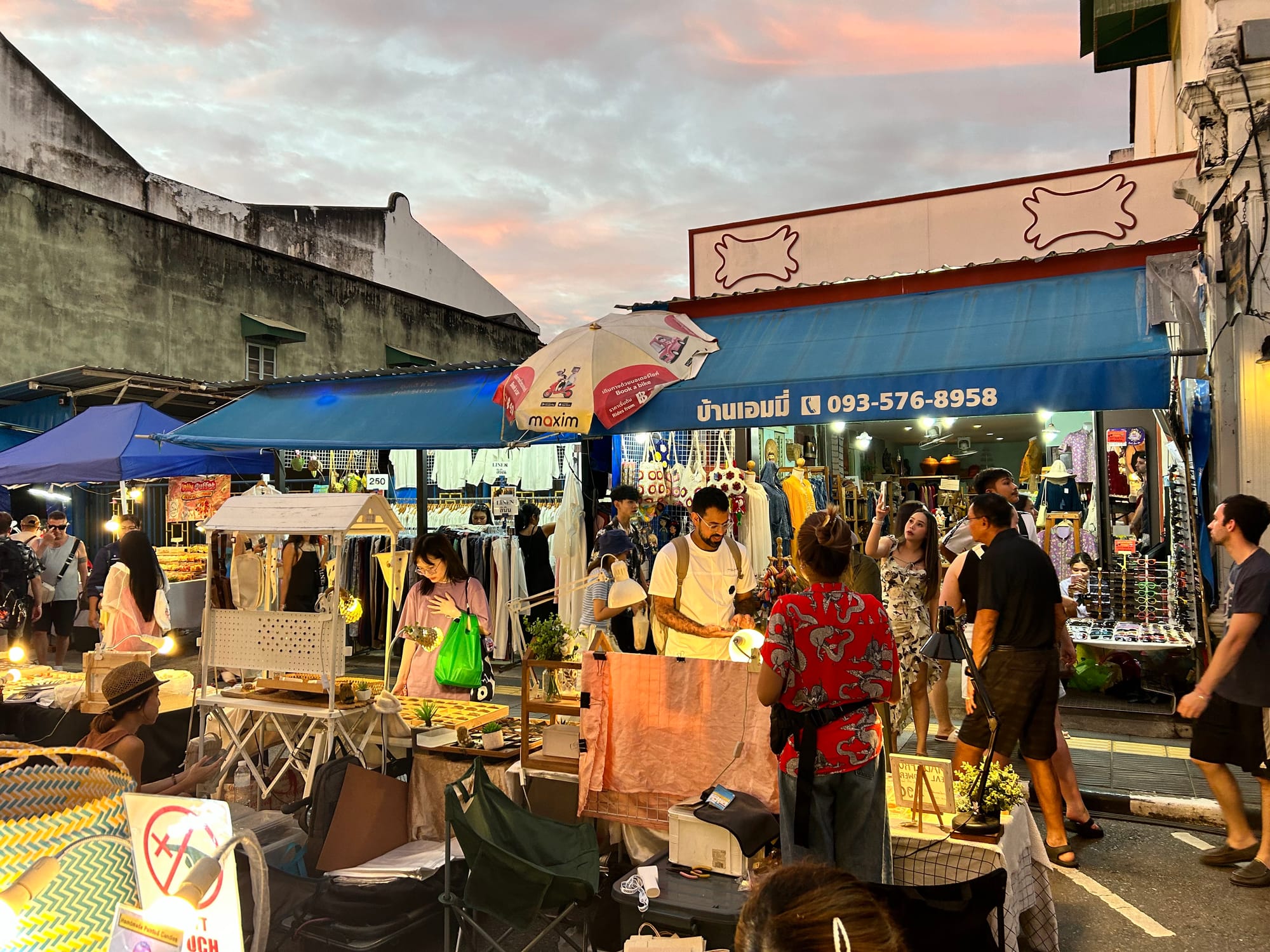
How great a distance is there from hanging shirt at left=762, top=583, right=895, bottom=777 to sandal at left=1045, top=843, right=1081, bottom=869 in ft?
8.03

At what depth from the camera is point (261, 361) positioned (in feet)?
69.8

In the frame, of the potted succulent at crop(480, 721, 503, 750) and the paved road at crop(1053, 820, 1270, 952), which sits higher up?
the potted succulent at crop(480, 721, 503, 750)

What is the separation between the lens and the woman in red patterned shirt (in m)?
3.68

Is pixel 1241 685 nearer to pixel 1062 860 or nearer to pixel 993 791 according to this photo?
pixel 1062 860

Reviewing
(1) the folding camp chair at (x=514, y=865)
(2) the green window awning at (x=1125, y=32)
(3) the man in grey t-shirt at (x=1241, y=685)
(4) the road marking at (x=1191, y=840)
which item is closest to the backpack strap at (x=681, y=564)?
(1) the folding camp chair at (x=514, y=865)

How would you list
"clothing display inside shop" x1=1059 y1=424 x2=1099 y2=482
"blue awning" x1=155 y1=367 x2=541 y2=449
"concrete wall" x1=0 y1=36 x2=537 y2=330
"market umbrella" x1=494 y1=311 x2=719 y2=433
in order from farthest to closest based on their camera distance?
1. "concrete wall" x1=0 y1=36 x2=537 y2=330
2. "clothing display inside shop" x1=1059 y1=424 x2=1099 y2=482
3. "blue awning" x1=155 y1=367 x2=541 y2=449
4. "market umbrella" x1=494 y1=311 x2=719 y2=433

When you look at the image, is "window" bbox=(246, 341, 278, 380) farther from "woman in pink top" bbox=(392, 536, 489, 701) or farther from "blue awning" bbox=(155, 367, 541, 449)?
"woman in pink top" bbox=(392, 536, 489, 701)

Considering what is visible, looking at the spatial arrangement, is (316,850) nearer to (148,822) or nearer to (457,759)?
(457,759)

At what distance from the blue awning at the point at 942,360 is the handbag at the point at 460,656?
6.98ft

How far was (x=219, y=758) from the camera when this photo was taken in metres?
5.70

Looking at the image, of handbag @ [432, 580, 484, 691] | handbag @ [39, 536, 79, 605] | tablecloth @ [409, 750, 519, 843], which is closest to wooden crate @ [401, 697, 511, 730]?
handbag @ [432, 580, 484, 691]

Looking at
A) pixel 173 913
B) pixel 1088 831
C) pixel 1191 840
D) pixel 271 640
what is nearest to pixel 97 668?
pixel 271 640

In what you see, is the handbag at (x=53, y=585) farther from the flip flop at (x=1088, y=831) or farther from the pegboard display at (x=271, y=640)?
the flip flop at (x=1088, y=831)

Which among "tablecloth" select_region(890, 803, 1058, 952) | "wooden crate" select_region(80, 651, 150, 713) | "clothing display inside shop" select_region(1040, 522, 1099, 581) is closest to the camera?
"tablecloth" select_region(890, 803, 1058, 952)
